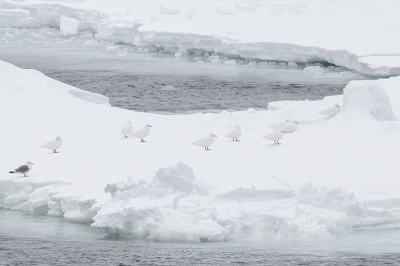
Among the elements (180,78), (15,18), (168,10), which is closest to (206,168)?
(180,78)

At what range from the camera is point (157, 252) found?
889 centimetres

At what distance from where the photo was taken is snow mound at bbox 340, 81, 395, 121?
587 inches

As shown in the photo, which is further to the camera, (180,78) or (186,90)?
(180,78)

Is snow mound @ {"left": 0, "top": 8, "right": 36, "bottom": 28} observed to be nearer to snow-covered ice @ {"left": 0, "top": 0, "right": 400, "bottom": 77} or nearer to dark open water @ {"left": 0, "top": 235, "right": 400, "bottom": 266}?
snow-covered ice @ {"left": 0, "top": 0, "right": 400, "bottom": 77}

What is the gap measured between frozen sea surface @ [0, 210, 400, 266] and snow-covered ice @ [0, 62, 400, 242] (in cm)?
31

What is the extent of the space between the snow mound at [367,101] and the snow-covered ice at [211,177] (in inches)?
1.1

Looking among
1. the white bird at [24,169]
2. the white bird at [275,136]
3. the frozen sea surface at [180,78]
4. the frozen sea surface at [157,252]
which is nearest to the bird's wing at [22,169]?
the white bird at [24,169]

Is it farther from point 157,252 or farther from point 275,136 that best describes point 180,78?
point 157,252

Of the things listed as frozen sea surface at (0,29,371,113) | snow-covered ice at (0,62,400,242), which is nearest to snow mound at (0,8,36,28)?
frozen sea surface at (0,29,371,113)

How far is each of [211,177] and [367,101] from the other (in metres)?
5.92

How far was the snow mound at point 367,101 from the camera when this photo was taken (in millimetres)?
14914

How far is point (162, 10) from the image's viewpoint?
140 ft

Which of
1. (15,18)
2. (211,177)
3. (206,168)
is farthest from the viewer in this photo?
(15,18)

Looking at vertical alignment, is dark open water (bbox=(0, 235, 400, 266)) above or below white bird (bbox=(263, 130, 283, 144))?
below
